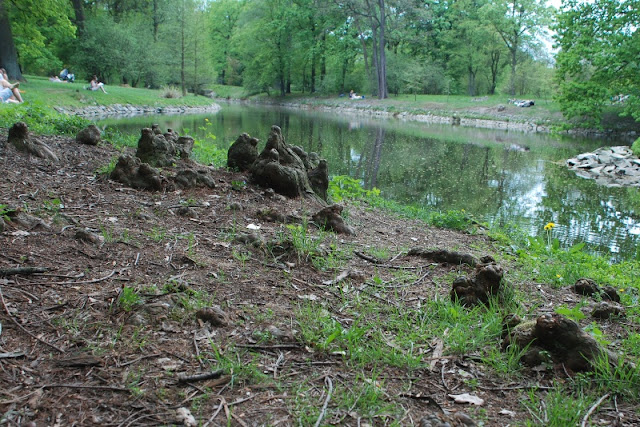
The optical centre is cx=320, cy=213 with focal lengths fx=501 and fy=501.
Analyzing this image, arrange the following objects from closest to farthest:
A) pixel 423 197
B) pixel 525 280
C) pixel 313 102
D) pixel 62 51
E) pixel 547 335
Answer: pixel 547 335, pixel 525 280, pixel 423 197, pixel 62 51, pixel 313 102

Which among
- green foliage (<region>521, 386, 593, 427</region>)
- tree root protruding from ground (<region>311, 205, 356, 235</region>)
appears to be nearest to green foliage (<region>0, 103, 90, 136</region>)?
tree root protruding from ground (<region>311, 205, 356, 235</region>)

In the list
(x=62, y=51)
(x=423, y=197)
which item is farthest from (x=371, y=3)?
(x=423, y=197)

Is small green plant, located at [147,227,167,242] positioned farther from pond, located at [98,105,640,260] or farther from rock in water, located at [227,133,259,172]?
pond, located at [98,105,640,260]

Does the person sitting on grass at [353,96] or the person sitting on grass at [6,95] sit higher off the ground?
the person sitting on grass at [353,96]

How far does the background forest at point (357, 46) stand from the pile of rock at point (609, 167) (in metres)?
10.4

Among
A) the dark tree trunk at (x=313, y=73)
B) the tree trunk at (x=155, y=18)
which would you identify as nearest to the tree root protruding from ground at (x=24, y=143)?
the tree trunk at (x=155, y=18)

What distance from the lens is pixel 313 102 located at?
5441cm

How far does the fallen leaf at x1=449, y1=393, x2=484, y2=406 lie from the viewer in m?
2.74

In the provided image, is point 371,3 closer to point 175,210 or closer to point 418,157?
point 418,157

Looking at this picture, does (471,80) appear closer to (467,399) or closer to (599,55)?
(599,55)

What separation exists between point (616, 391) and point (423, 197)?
31.0ft

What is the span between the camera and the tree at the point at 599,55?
27.0 m

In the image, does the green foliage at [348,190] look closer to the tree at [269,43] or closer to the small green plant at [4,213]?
the small green plant at [4,213]

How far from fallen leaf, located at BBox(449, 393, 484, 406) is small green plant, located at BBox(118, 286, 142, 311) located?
2.00m
